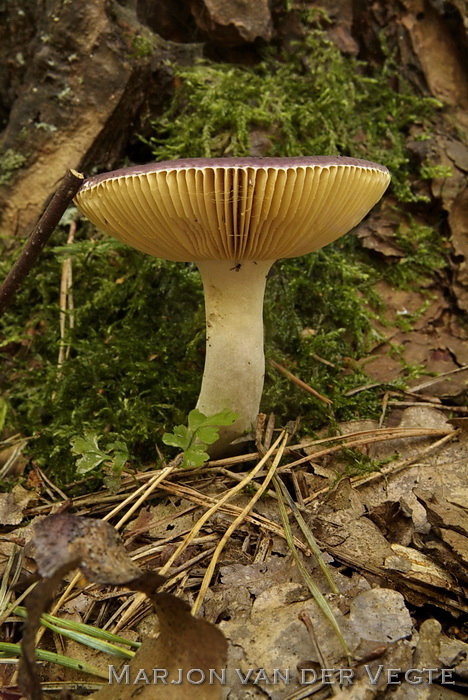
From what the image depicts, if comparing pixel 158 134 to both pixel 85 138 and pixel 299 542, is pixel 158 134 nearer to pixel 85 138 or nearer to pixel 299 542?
pixel 85 138

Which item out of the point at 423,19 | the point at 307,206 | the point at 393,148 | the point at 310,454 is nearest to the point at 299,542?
the point at 310,454

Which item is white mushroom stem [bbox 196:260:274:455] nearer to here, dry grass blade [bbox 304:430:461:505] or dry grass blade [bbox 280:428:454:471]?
dry grass blade [bbox 280:428:454:471]

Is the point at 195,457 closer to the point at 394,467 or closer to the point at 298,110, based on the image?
the point at 394,467

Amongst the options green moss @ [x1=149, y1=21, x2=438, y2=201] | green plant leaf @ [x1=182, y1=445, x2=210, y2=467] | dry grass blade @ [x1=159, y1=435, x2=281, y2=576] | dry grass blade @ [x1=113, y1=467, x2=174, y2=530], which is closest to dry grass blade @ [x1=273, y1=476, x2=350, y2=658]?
dry grass blade @ [x1=159, y1=435, x2=281, y2=576]

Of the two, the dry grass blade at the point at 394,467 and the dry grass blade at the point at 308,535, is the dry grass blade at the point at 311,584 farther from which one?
the dry grass blade at the point at 394,467

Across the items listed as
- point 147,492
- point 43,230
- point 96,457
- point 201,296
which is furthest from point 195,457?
point 201,296

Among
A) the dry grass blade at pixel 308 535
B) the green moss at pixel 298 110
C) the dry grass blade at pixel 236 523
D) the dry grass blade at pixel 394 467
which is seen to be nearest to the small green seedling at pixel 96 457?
the dry grass blade at pixel 236 523

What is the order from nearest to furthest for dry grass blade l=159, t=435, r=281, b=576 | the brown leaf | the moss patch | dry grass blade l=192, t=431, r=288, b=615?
the brown leaf → dry grass blade l=192, t=431, r=288, b=615 → dry grass blade l=159, t=435, r=281, b=576 → the moss patch
